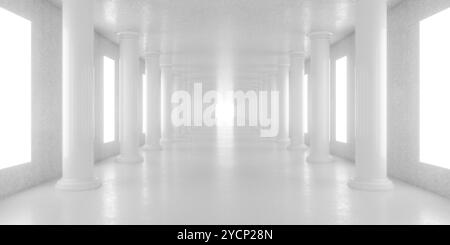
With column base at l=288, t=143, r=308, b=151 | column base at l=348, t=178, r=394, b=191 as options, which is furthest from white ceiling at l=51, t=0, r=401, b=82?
column base at l=348, t=178, r=394, b=191

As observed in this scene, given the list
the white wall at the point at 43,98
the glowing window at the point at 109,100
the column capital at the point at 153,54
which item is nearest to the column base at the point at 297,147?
the column capital at the point at 153,54

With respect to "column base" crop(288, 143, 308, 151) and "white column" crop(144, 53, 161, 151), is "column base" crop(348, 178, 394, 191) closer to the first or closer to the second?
"column base" crop(288, 143, 308, 151)

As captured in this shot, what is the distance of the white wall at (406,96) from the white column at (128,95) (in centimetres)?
1052

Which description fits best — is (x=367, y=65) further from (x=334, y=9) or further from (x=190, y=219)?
(x=190, y=219)

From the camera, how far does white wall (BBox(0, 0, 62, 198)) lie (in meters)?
12.0

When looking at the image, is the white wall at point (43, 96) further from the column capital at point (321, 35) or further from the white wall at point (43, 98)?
the column capital at point (321, 35)

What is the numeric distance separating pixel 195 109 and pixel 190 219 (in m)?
36.3

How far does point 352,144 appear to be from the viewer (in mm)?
19047

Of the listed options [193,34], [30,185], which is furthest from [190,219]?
[193,34]

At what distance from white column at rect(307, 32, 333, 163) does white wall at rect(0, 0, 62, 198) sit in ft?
35.3

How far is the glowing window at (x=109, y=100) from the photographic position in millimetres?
20125

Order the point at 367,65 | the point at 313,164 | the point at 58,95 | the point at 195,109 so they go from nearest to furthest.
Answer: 1. the point at 367,65
2. the point at 58,95
3. the point at 313,164
4. the point at 195,109

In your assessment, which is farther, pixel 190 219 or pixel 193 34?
pixel 193 34

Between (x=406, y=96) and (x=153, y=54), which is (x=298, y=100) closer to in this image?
(x=153, y=54)
